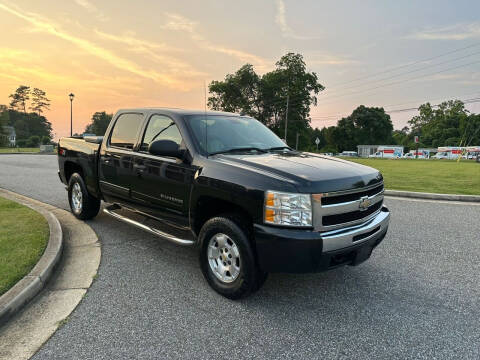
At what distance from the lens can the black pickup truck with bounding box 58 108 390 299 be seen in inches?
113

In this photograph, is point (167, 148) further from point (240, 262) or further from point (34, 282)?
point (34, 282)

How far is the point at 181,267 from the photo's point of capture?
4.07m

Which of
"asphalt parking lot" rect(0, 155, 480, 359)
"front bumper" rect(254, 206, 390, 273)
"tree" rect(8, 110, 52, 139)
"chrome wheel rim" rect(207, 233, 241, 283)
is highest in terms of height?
"tree" rect(8, 110, 52, 139)

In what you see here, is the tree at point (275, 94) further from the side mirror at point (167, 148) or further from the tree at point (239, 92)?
the side mirror at point (167, 148)

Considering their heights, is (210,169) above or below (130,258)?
above

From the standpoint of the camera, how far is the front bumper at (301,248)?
2.81 meters

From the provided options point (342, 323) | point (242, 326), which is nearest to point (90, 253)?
point (242, 326)

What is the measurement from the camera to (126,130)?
491cm

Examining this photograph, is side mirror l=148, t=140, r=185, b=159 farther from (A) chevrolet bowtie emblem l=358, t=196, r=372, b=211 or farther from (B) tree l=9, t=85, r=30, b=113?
(B) tree l=9, t=85, r=30, b=113

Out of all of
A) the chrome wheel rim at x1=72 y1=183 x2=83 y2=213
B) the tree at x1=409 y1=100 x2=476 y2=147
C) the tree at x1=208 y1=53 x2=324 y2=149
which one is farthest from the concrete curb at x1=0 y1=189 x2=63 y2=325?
the tree at x1=409 y1=100 x2=476 y2=147

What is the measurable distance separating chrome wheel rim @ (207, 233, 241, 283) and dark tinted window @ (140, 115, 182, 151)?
50.7 inches

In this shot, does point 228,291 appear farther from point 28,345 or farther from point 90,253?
point 90,253

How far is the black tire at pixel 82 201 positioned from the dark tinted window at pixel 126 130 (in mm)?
1230

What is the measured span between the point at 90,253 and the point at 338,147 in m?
98.7
